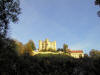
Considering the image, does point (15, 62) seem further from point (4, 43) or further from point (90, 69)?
point (90, 69)

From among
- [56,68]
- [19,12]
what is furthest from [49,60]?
[19,12]

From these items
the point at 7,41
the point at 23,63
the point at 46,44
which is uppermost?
the point at 46,44

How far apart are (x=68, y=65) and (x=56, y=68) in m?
0.94

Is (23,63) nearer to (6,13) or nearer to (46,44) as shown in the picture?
(6,13)

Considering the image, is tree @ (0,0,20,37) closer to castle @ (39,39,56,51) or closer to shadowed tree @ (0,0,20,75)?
shadowed tree @ (0,0,20,75)

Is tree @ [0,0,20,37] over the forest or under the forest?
over

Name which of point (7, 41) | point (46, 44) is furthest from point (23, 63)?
point (46, 44)

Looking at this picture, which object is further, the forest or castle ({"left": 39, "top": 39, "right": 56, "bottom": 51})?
castle ({"left": 39, "top": 39, "right": 56, "bottom": 51})

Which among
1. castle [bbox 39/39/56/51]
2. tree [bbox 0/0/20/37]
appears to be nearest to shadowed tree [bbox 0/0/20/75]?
tree [bbox 0/0/20/37]

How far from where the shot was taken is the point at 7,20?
737cm

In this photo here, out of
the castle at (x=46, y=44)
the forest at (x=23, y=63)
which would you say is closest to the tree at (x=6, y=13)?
the forest at (x=23, y=63)

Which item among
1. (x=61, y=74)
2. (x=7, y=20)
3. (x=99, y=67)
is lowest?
(x=61, y=74)

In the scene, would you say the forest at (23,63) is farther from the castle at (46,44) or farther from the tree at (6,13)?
the castle at (46,44)

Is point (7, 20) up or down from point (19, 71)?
up
